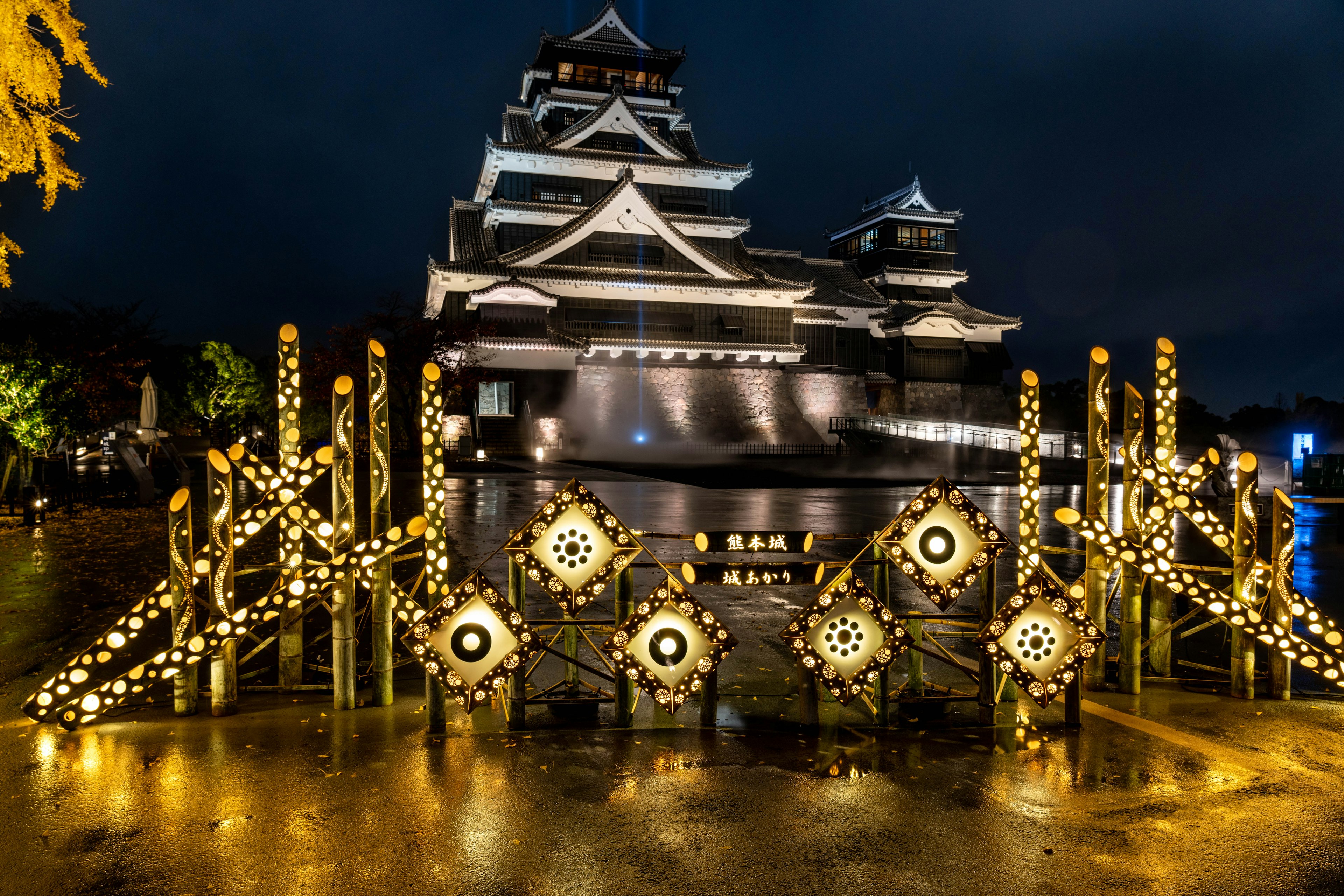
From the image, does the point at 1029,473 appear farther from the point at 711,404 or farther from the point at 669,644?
the point at 711,404

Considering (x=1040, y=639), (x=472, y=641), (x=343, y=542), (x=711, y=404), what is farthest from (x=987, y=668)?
(x=711, y=404)

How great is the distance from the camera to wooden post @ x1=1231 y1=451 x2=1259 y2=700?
4.61 meters

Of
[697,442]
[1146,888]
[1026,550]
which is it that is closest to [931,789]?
[1146,888]

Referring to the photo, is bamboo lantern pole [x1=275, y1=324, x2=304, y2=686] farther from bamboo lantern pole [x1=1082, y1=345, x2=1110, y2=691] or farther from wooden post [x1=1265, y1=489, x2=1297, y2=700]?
wooden post [x1=1265, y1=489, x2=1297, y2=700]

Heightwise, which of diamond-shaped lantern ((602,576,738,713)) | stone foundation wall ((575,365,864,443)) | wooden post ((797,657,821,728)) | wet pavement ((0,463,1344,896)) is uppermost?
stone foundation wall ((575,365,864,443))

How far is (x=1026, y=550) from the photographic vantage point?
4.62 m

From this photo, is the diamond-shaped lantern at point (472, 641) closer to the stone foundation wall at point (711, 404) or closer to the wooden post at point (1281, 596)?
the wooden post at point (1281, 596)

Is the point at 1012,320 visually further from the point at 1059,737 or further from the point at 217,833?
the point at 217,833

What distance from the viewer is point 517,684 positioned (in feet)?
13.5

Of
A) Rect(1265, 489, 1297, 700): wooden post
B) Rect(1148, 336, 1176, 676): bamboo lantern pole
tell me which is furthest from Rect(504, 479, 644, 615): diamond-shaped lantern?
Rect(1265, 489, 1297, 700): wooden post

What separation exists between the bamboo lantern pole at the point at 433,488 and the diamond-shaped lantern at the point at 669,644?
2.25ft

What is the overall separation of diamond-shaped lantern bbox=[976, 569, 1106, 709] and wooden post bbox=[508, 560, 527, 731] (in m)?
2.14

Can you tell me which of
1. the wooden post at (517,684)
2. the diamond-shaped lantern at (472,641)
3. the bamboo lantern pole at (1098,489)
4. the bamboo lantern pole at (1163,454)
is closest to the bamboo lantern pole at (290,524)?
the diamond-shaped lantern at (472,641)

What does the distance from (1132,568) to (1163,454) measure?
884 millimetres
